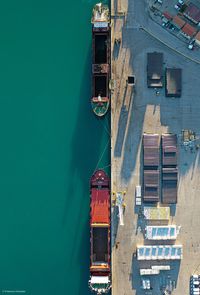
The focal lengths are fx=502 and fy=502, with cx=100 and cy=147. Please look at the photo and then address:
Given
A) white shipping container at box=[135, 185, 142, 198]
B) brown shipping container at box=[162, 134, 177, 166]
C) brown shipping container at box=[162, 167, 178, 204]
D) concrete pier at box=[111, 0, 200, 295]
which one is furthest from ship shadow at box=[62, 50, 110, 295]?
brown shipping container at box=[162, 167, 178, 204]

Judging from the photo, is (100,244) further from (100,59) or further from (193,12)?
(193,12)

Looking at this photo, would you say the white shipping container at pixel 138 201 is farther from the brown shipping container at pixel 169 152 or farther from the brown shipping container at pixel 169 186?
the brown shipping container at pixel 169 152

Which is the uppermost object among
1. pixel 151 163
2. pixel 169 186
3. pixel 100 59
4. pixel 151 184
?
pixel 100 59

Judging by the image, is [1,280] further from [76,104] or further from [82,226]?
[76,104]

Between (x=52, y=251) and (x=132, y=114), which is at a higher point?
(x=132, y=114)

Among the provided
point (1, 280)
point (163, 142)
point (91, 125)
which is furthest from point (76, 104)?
point (1, 280)

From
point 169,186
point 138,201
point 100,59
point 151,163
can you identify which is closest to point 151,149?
point 151,163
